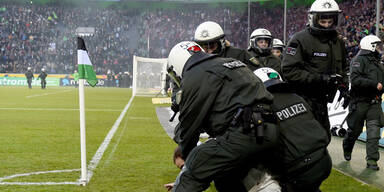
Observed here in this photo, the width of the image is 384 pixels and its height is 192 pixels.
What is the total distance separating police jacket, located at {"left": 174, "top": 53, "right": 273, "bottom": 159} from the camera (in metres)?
3.42

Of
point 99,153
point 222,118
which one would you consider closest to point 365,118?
point 99,153

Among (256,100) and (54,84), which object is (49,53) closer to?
(54,84)

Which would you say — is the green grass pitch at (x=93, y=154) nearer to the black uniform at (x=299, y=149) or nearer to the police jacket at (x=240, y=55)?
the police jacket at (x=240, y=55)

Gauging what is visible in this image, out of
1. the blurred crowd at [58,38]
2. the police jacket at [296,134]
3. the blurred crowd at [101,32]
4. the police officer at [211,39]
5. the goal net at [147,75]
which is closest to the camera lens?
the police jacket at [296,134]

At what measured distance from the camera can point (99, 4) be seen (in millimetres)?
60938

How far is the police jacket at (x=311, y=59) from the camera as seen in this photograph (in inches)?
245

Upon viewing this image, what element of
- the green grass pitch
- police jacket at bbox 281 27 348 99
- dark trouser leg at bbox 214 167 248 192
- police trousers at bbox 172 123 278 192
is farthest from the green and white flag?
police trousers at bbox 172 123 278 192

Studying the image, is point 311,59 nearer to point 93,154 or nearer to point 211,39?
point 211,39

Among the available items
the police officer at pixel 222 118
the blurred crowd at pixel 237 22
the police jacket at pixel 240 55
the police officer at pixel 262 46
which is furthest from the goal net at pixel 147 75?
the police officer at pixel 222 118

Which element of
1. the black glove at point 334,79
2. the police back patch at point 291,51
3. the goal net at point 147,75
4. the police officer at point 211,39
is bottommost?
the goal net at point 147,75

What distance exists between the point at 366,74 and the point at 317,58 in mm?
2316

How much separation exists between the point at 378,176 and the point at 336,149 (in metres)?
2.71

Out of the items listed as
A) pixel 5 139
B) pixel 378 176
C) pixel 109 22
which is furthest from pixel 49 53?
pixel 378 176

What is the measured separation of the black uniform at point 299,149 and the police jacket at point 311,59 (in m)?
2.50
